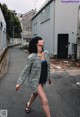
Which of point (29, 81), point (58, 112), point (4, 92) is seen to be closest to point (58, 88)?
point (4, 92)

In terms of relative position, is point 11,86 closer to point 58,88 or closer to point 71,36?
point 58,88

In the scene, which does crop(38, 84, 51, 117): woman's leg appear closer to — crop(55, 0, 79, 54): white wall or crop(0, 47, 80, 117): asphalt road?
crop(0, 47, 80, 117): asphalt road

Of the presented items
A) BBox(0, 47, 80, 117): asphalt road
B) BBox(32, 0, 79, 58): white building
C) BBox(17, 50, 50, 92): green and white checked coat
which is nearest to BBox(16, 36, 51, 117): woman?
BBox(17, 50, 50, 92): green and white checked coat

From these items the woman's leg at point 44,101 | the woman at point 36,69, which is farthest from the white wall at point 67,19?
the woman's leg at point 44,101

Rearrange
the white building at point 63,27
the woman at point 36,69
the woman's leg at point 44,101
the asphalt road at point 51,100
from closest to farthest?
the woman's leg at point 44,101
the woman at point 36,69
the asphalt road at point 51,100
the white building at point 63,27

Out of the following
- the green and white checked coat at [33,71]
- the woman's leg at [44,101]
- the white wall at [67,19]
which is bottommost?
the woman's leg at [44,101]

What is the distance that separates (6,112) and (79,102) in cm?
212

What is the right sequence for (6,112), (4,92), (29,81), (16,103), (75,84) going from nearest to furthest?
(29,81), (6,112), (16,103), (4,92), (75,84)

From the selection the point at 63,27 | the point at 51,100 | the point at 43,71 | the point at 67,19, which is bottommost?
the point at 51,100

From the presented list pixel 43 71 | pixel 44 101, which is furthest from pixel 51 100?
pixel 44 101

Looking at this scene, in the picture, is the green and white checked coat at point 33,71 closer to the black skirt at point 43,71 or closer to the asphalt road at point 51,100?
the black skirt at point 43,71

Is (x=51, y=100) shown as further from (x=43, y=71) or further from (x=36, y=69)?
(x=36, y=69)

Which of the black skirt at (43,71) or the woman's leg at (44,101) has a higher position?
the black skirt at (43,71)

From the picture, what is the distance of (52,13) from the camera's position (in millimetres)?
25219
